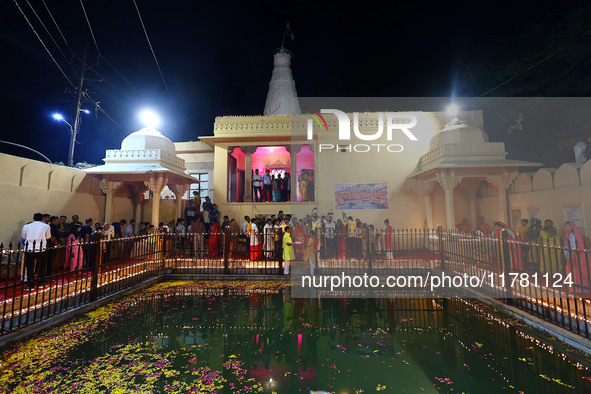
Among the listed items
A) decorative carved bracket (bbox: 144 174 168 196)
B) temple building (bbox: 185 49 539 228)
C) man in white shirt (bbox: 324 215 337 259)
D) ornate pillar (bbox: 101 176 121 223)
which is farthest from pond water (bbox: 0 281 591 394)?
temple building (bbox: 185 49 539 228)

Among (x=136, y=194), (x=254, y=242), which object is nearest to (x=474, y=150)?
(x=254, y=242)

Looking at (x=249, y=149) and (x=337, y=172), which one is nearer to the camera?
(x=337, y=172)

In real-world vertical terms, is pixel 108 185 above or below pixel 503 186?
above

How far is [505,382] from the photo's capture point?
3.26 meters

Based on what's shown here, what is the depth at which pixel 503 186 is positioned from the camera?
34.5ft

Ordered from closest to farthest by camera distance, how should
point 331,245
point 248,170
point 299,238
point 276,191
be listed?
point 331,245 → point 299,238 → point 276,191 → point 248,170

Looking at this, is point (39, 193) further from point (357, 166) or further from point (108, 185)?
point (357, 166)

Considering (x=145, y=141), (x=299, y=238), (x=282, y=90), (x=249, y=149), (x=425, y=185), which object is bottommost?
(x=299, y=238)

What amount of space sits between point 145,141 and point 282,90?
11.0 meters

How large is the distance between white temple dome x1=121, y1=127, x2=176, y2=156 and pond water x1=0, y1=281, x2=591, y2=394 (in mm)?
8522

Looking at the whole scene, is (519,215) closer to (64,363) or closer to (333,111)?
(333,111)

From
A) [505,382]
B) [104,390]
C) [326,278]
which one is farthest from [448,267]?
[104,390]

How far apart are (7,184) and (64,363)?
7.08 meters

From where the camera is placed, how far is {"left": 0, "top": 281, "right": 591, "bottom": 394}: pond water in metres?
3.22
